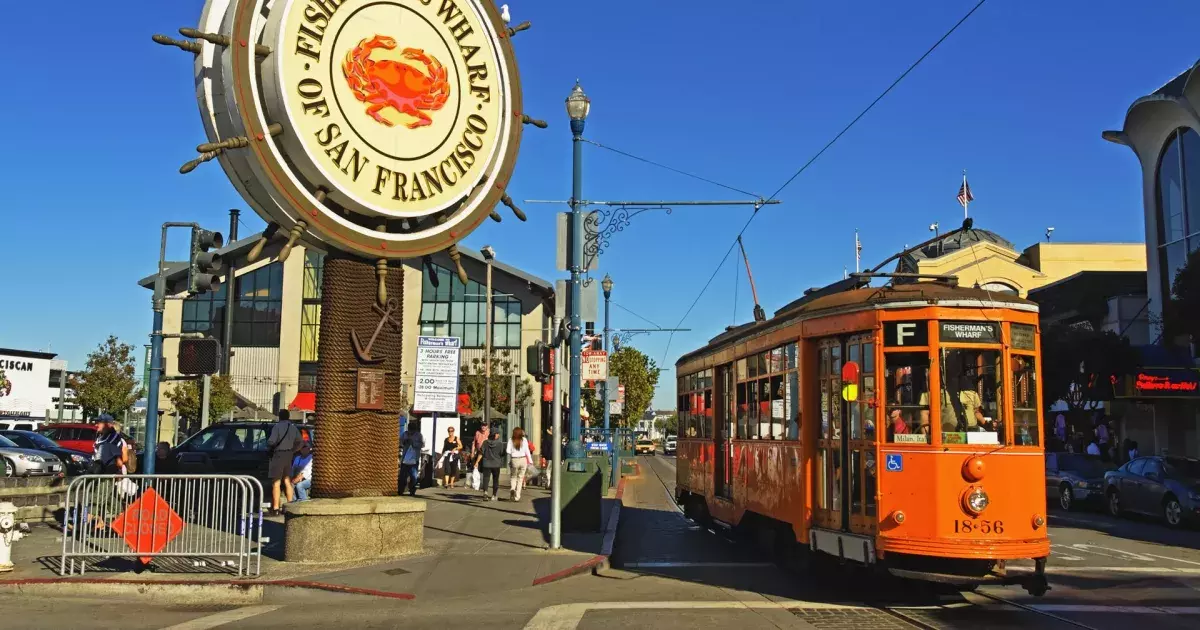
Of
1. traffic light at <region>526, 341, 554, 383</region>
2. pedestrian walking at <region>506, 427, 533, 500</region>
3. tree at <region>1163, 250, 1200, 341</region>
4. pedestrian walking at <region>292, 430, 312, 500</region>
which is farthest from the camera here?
tree at <region>1163, 250, 1200, 341</region>

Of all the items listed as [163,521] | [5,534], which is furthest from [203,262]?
[5,534]

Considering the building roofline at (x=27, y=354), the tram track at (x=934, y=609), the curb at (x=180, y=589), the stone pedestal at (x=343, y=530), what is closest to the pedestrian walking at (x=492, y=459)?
the stone pedestal at (x=343, y=530)

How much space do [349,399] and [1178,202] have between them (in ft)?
96.7

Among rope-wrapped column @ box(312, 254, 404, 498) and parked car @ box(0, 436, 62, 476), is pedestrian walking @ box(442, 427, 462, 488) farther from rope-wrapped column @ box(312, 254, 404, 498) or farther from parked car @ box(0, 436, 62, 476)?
rope-wrapped column @ box(312, 254, 404, 498)

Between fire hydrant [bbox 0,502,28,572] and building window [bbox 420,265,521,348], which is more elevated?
building window [bbox 420,265,521,348]

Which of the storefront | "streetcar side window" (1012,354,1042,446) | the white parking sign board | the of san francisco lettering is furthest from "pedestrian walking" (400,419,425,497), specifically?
the storefront

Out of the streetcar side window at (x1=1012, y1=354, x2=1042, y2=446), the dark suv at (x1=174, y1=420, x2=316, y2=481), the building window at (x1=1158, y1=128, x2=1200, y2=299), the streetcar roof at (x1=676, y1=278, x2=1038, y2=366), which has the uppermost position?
the building window at (x1=1158, y1=128, x2=1200, y2=299)

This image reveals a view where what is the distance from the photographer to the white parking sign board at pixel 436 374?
23.4 meters

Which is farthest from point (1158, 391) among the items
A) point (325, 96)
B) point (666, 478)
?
point (325, 96)

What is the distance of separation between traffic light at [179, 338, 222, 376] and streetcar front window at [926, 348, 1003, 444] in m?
8.08

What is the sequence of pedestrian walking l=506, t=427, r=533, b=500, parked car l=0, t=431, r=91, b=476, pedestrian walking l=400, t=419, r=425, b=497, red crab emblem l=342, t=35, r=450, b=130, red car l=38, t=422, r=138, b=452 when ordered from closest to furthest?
red crab emblem l=342, t=35, r=450, b=130
pedestrian walking l=506, t=427, r=533, b=500
pedestrian walking l=400, t=419, r=425, b=497
parked car l=0, t=431, r=91, b=476
red car l=38, t=422, r=138, b=452

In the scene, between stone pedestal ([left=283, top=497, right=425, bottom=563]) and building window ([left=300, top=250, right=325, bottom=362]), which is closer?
stone pedestal ([left=283, top=497, right=425, bottom=563])

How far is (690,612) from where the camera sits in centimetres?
923

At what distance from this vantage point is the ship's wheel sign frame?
10.7 m
